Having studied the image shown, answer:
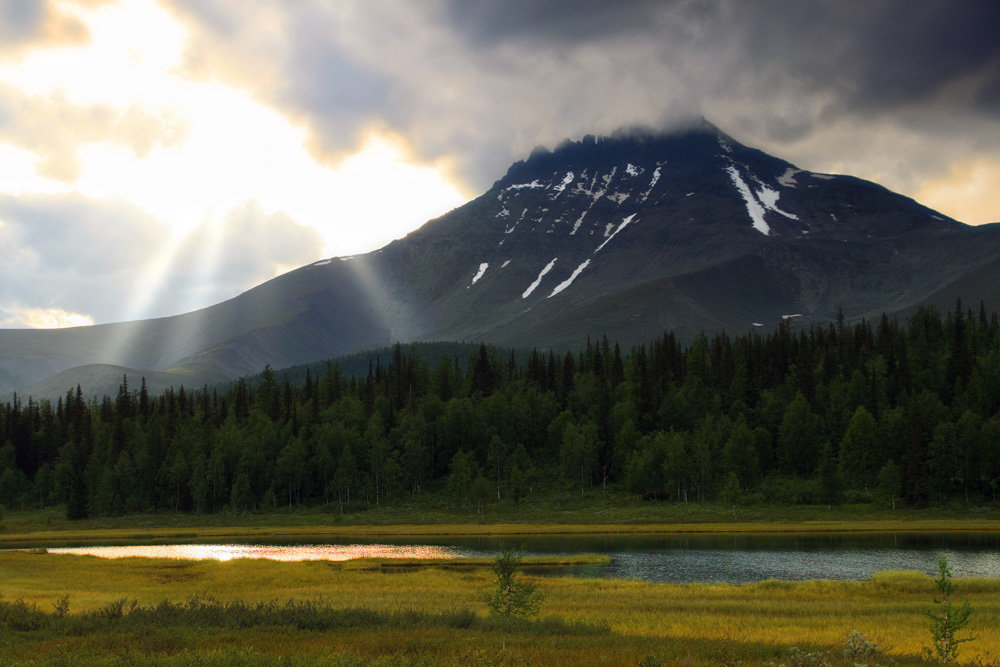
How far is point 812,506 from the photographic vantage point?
120125 millimetres

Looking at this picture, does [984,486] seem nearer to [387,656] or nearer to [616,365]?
[616,365]

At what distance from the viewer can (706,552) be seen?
252 ft

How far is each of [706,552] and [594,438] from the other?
7156 cm

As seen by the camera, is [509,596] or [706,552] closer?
[509,596]

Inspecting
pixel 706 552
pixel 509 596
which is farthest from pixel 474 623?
pixel 706 552

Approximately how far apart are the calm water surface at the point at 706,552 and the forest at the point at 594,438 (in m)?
33.7

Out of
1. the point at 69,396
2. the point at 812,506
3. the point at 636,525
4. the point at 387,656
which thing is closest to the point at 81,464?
the point at 69,396

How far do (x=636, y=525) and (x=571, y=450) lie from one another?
31.1 m

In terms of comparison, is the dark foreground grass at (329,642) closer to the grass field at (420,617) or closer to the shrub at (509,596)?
the grass field at (420,617)

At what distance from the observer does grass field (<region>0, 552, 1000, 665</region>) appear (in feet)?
81.6

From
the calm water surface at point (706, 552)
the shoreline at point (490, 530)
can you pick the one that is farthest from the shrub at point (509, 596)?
the shoreline at point (490, 530)

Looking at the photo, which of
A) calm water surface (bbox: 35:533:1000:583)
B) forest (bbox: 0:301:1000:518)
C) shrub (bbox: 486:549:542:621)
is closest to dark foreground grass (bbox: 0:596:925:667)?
shrub (bbox: 486:549:542:621)

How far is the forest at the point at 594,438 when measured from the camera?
127 m

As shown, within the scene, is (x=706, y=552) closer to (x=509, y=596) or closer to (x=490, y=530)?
(x=490, y=530)
